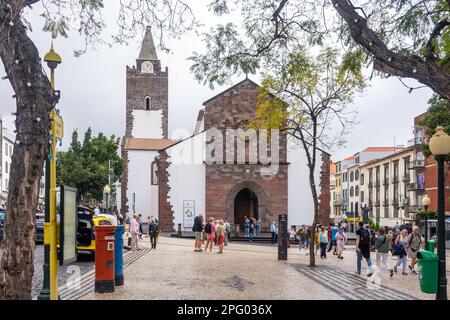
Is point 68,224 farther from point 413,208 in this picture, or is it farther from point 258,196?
point 413,208

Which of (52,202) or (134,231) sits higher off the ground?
(52,202)

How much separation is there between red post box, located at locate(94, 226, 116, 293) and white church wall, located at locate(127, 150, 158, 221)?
142 ft

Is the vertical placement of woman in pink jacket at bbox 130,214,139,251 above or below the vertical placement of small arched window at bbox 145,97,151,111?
below

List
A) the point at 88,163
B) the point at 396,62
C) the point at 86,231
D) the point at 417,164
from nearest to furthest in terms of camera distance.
Result: the point at 396,62 < the point at 86,231 < the point at 88,163 < the point at 417,164

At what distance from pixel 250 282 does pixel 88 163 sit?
132 ft

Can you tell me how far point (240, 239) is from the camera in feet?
121

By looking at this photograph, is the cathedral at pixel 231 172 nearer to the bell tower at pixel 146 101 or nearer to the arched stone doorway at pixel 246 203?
the arched stone doorway at pixel 246 203

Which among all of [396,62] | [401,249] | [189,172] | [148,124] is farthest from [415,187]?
[396,62]

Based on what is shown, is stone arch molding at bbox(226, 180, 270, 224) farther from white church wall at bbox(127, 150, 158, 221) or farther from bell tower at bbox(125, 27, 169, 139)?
bell tower at bbox(125, 27, 169, 139)

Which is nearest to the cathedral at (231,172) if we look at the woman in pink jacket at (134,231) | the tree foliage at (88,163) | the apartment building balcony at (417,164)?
the tree foliage at (88,163)

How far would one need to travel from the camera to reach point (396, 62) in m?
8.31

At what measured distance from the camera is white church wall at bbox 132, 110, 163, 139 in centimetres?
6112

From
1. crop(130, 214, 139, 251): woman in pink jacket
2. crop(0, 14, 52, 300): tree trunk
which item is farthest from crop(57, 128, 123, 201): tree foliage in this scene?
crop(0, 14, 52, 300): tree trunk

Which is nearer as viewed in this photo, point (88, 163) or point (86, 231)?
point (86, 231)
